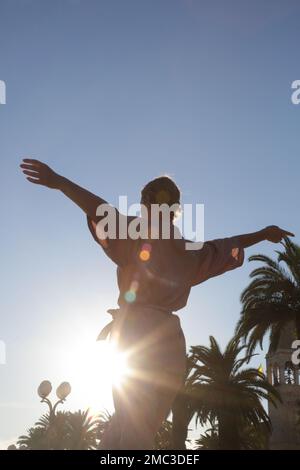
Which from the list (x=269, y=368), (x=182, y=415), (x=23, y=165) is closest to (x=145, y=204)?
(x=23, y=165)

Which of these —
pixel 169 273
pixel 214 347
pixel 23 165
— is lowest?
pixel 169 273

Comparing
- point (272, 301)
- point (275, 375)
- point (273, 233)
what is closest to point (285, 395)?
point (275, 375)

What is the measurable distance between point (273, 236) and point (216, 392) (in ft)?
79.8

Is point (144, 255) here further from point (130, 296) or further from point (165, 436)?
point (165, 436)

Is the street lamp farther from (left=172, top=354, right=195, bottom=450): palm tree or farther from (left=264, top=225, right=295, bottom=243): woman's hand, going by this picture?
(left=264, top=225, right=295, bottom=243): woman's hand

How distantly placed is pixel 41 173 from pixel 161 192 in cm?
88

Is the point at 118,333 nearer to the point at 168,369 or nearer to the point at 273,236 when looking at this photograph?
the point at 168,369

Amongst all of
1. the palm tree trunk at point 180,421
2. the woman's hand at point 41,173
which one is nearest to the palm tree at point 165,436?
the palm tree trunk at point 180,421

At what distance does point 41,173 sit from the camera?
3744 mm

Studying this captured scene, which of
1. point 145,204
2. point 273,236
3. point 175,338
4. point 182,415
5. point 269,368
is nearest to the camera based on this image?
point 175,338

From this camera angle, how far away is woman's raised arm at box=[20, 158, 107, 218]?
372cm

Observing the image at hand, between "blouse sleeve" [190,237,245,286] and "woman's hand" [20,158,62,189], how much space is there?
114cm

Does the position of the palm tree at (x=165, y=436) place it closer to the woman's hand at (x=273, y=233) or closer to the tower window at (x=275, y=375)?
the tower window at (x=275, y=375)
